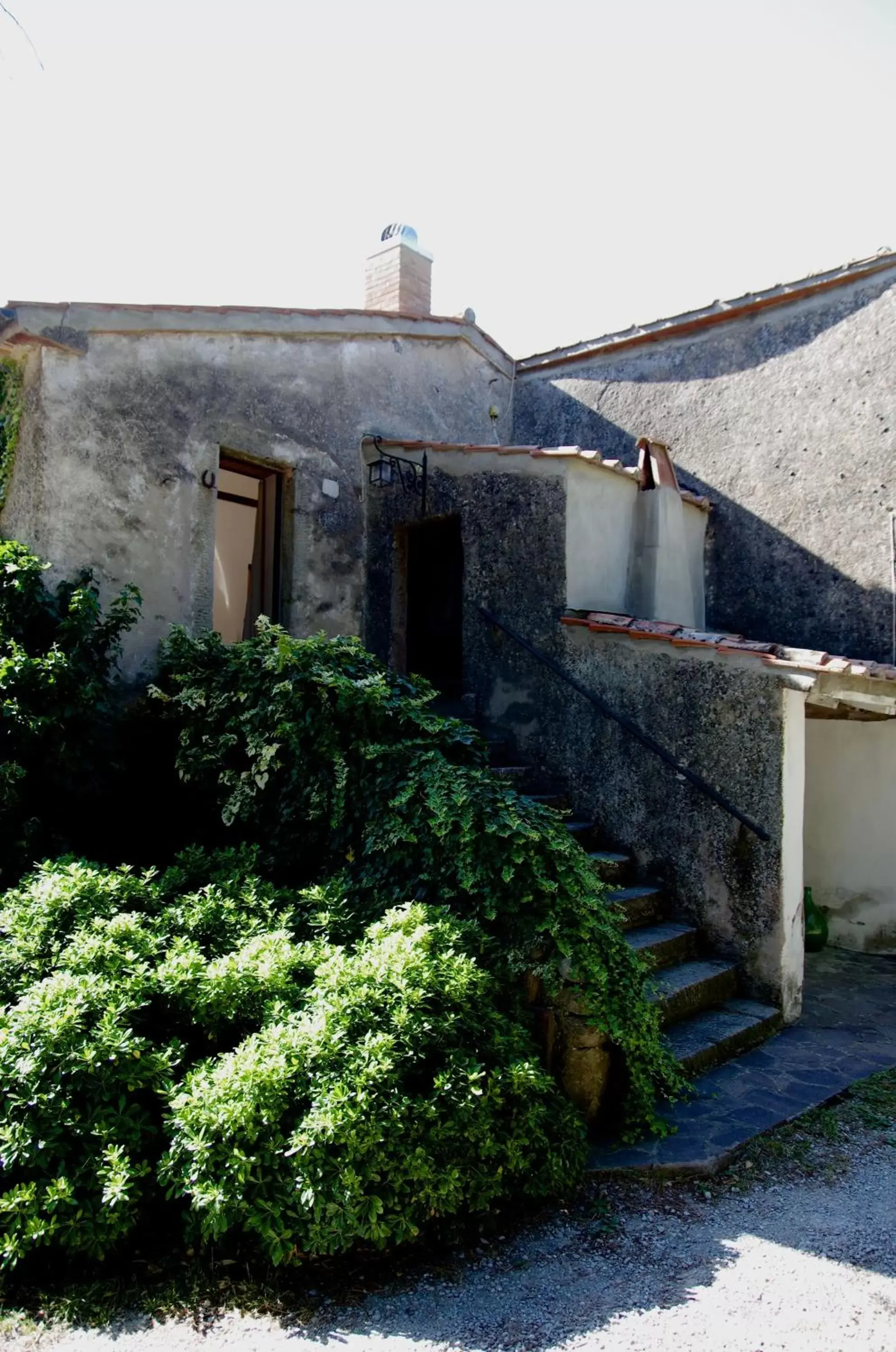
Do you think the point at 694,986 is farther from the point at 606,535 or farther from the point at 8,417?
the point at 8,417

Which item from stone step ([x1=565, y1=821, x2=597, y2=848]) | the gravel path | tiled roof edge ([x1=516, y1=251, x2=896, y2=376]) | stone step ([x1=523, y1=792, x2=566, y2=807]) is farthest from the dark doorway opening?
the gravel path

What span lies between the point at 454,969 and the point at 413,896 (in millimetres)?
884

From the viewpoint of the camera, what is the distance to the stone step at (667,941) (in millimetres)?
5586

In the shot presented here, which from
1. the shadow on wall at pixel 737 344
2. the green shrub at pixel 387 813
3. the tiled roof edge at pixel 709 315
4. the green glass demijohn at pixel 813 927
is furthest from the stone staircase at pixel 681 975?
the tiled roof edge at pixel 709 315

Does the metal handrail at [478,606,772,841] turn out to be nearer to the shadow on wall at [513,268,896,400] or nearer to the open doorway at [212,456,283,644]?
the open doorway at [212,456,283,644]

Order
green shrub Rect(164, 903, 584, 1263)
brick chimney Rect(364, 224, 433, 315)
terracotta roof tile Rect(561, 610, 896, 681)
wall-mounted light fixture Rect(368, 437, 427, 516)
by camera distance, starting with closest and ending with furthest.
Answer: green shrub Rect(164, 903, 584, 1263) → terracotta roof tile Rect(561, 610, 896, 681) → wall-mounted light fixture Rect(368, 437, 427, 516) → brick chimney Rect(364, 224, 433, 315)

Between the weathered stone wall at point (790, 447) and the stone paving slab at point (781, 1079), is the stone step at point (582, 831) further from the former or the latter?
the weathered stone wall at point (790, 447)

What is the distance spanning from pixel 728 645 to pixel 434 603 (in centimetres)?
366

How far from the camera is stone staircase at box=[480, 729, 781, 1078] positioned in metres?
5.05

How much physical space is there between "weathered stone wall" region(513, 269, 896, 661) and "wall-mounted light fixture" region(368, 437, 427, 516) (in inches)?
99.1

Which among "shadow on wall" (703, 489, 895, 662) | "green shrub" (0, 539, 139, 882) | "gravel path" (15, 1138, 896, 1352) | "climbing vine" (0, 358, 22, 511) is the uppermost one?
"climbing vine" (0, 358, 22, 511)

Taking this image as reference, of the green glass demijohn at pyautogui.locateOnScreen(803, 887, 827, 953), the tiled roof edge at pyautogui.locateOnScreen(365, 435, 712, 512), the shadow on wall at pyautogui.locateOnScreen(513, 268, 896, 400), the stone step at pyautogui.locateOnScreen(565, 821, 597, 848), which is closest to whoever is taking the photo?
the stone step at pyautogui.locateOnScreen(565, 821, 597, 848)

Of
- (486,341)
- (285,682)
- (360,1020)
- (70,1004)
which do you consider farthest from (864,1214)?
(486,341)

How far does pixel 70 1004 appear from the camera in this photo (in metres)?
3.41
